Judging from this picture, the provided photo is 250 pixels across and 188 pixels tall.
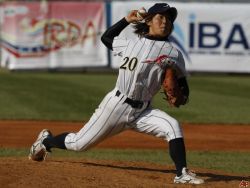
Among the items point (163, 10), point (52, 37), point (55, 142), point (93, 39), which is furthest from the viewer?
point (93, 39)

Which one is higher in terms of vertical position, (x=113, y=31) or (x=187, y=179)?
(x=113, y=31)

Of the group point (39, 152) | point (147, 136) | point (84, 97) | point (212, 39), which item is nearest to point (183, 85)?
point (39, 152)

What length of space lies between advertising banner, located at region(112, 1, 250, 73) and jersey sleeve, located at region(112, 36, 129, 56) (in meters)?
17.4

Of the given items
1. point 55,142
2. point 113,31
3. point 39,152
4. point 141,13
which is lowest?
point 39,152

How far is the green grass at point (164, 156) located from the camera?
8.83 meters

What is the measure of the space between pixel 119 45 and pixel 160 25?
20.8 inches

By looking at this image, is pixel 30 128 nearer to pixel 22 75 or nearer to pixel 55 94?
pixel 55 94

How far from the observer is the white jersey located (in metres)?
6.81

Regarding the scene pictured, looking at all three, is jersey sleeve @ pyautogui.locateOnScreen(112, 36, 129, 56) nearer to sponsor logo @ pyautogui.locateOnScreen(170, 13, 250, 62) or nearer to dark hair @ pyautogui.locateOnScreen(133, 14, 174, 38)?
dark hair @ pyautogui.locateOnScreen(133, 14, 174, 38)

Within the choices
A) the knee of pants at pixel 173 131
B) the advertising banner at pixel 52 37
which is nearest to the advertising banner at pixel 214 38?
the advertising banner at pixel 52 37

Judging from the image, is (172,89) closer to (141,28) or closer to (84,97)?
(141,28)

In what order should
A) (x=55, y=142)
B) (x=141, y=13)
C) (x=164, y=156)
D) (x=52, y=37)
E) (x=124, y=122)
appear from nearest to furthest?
(x=141, y=13) → (x=124, y=122) → (x=55, y=142) → (x=164, y=156) → (x=52, y=37)

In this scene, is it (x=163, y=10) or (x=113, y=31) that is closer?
(x=163, y=10)

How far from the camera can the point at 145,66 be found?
22.4ft
